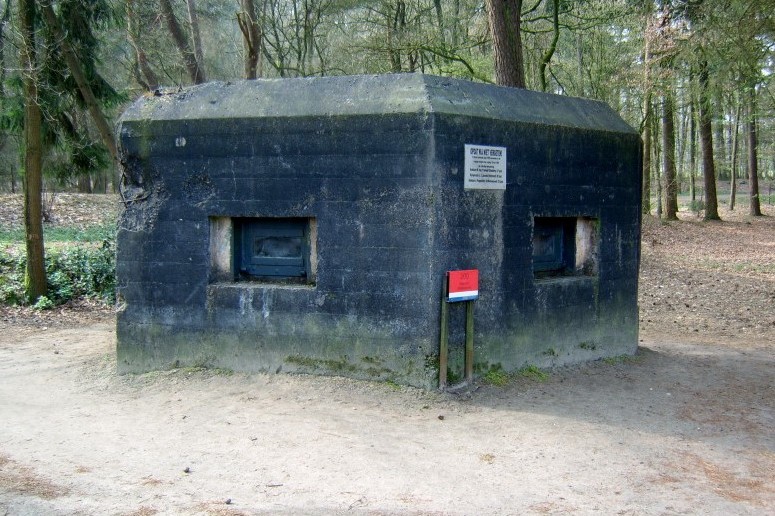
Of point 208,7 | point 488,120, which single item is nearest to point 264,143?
point 488,120

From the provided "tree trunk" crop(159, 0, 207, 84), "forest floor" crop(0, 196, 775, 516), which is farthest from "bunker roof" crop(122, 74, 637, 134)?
"tree trunk" crop(159, 0, 207, 84)

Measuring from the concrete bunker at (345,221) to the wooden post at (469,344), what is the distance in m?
0.19

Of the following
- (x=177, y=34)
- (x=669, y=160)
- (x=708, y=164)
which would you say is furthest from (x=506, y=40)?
(x=708, y=164)

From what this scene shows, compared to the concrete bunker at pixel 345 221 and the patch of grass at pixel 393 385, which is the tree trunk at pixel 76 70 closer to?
the concrete bunker at pixel 345 221

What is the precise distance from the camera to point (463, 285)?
6395mm

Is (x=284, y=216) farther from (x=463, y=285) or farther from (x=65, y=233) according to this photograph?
(x=65, y=233)

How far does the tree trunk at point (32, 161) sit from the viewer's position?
11.8 metres

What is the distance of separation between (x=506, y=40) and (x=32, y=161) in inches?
314

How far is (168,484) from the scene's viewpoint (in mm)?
4664

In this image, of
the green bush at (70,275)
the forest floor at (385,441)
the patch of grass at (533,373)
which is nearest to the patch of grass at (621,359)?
the forest floor at (385,441)

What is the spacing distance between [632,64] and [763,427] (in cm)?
1879

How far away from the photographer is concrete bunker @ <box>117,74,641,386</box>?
638 cm

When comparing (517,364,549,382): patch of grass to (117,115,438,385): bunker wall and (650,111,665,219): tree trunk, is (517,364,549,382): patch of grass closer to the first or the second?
(117,115,438,385): bunker wall

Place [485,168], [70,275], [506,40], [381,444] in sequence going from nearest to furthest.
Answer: [381,444] < [485,168] < [506,40] < [70,275]
